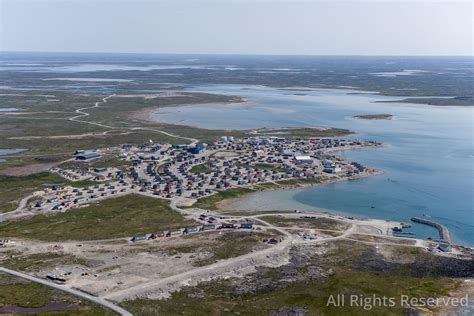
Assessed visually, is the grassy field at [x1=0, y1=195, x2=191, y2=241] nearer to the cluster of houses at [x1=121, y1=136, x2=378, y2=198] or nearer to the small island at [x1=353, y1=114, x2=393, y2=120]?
the cluster of houses at [x1=121, y1=136, x2=378, y2=198]

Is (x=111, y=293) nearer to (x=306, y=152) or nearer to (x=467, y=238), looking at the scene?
(x=467, y=238)

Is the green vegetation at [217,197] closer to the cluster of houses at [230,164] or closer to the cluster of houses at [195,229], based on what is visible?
the cluster of houses at [230,164]

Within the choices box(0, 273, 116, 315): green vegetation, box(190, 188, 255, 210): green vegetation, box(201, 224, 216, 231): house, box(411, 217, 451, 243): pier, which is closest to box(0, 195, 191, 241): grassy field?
box(201, 224, 216, 231): house

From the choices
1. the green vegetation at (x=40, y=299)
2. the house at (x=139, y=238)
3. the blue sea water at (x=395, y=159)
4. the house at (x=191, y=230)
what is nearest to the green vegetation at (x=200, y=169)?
the blue sea water at (x=395, y=159)

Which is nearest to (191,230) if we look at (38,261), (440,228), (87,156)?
(38,261)

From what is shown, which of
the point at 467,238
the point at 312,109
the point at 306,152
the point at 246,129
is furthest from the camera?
the point at 312,109

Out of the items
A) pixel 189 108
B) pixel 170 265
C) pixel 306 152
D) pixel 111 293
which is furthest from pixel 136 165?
pixel 189 108

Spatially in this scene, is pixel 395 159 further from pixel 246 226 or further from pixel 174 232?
pixel 174 232
